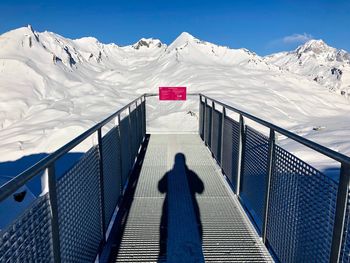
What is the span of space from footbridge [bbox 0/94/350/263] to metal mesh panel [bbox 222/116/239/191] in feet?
0.05

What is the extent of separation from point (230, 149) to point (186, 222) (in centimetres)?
144

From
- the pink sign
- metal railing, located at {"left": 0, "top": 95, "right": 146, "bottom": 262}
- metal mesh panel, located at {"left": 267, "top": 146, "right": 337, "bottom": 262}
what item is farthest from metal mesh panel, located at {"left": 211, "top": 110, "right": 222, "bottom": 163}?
the pink sign

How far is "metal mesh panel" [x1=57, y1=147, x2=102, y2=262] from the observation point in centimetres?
201

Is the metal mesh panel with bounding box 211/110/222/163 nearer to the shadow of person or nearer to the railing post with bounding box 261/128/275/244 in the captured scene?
the shadow of person

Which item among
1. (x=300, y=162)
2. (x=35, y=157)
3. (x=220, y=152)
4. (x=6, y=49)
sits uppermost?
(x=6, y=49)

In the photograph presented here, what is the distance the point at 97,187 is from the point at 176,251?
0.93 m

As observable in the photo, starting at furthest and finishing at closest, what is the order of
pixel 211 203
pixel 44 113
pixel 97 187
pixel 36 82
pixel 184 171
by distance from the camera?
pixel 36 82 < pixel 44 113 < pixel 184 171 < pixel 211 203 < pixel 97 187

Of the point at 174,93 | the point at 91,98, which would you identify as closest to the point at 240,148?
the point at 174,93

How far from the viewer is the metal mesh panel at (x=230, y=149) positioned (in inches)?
170

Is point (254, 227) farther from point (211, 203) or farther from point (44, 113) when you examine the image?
point (44, 113)

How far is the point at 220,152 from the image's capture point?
5.55 meters

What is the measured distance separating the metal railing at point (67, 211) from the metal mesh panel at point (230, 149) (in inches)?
62.8

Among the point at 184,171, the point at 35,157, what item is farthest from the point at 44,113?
the point at 184,171

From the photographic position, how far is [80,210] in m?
2.37
